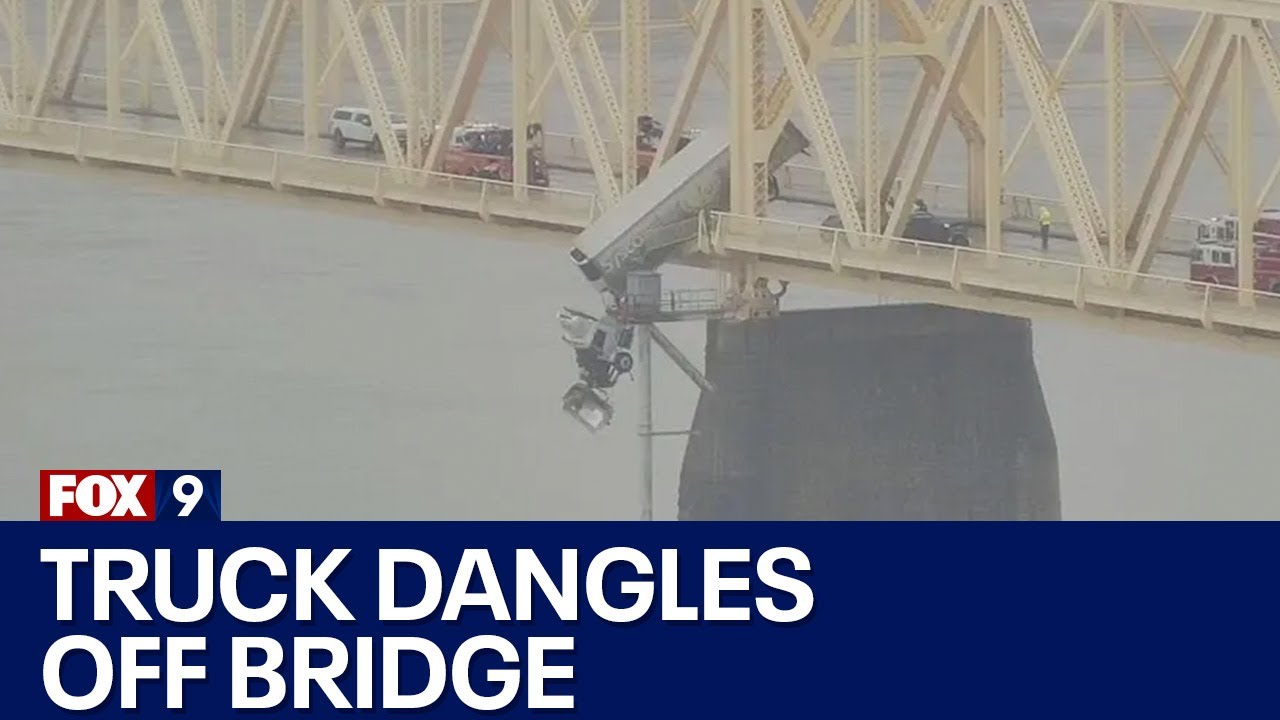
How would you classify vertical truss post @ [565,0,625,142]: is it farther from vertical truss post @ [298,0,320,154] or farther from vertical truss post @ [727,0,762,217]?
vertical truss post @ [298,0,320,154]

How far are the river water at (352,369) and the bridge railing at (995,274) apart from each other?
14.7 feet

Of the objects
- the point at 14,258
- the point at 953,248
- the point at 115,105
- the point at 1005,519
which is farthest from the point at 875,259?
the point at 14,258

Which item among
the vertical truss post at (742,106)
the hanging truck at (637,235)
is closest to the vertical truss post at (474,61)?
the hanging truck at (637,235)

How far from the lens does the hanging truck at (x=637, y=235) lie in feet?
187

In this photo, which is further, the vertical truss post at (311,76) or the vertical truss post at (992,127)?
the vertical truss post at (311,76)

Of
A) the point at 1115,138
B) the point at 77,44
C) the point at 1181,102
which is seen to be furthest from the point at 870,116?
the point at 77,44

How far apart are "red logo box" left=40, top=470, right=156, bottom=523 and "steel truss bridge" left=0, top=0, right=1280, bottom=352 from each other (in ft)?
34.5

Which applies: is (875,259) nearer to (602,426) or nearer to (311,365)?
(602,426)

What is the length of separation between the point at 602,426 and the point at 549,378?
53.9 feet

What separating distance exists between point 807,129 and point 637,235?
5839 millimetres

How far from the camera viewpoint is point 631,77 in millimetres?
58906

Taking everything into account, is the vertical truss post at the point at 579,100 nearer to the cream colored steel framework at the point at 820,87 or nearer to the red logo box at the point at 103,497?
the cream colored steel framework at the point at 820,87

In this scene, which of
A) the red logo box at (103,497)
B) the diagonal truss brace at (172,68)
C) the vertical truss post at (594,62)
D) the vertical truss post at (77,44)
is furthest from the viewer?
the vertical truss post at (77,44)

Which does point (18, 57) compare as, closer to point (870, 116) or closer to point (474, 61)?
point (474, 61)
